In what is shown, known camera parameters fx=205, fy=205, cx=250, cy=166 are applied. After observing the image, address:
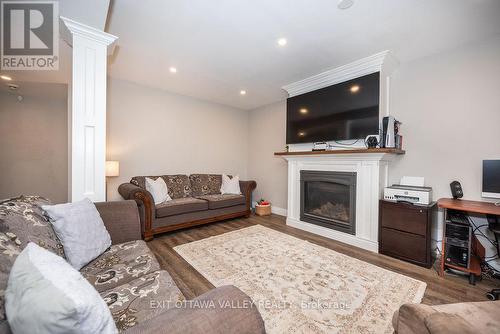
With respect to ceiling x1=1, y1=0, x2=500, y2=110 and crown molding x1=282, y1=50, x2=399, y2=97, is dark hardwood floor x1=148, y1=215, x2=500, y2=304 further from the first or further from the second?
ceiling x1=1, y1=0, x2=500, y2=110

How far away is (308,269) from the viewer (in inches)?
84.8

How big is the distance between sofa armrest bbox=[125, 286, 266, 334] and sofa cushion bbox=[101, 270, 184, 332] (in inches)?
10.8

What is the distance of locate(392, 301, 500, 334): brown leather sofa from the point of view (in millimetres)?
641

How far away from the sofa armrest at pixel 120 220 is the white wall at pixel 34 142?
3197mm

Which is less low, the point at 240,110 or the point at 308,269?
the point at 240,110

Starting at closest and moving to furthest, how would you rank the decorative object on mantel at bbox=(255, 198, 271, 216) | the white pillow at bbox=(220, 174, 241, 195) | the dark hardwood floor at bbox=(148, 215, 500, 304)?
the dark hardwood floor at bbox=(148, 215, 500, 304), the white pillow at bbox=(220, 174, 241, 195), the decorative object on mantel at bbox=(255, 198, 271, 216)

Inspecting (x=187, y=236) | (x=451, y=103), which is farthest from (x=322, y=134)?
(x=187, y=236)

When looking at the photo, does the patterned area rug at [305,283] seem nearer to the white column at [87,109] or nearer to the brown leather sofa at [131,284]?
the brown leather sofa at [131,284]

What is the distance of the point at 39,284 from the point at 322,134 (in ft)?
11.0

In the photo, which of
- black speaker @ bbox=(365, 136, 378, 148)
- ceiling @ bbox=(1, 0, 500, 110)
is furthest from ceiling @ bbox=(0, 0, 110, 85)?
black speaker @ bbox=(365, 136, 378, 148)

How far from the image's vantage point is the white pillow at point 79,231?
1.27 m

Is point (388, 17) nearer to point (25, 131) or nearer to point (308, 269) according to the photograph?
point (308, 269)

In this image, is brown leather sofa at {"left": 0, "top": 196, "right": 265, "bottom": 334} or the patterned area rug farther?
the patterned area rug

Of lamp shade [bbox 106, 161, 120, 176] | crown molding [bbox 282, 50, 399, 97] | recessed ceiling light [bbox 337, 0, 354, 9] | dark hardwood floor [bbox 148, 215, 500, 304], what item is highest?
recessed ceiling light [bbox 337, 0, 354, 9]
